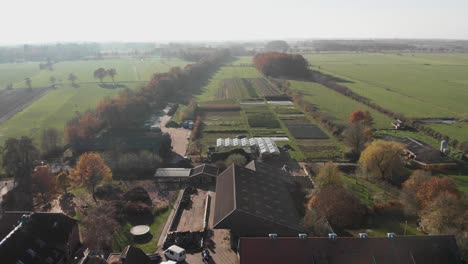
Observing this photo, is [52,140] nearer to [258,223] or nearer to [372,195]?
[258,223]

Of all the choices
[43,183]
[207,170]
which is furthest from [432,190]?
[43,183]

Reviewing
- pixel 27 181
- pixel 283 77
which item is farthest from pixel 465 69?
pixel 27 181

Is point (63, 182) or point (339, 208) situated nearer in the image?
point (339, 208)

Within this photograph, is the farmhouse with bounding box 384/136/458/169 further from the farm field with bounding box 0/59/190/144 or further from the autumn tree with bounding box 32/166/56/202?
the farm field with bounding box 0/59/190/144

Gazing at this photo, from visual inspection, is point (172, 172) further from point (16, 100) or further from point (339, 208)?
point (16, 100)

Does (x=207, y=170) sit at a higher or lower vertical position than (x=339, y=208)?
lower
